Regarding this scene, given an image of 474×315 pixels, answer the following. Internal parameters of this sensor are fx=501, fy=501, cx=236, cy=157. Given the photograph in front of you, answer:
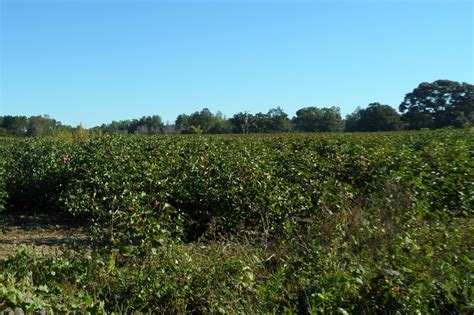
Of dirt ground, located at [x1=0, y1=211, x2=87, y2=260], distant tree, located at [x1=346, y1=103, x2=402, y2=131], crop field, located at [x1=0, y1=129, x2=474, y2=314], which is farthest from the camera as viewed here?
distant tree, located at [x1=346, y1=103, x2=402, y2=131]

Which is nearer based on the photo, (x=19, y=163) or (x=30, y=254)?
(x=30, y=254)

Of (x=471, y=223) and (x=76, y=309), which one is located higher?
(x=471, y=223)

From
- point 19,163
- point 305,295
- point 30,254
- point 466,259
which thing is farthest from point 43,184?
point 466,259

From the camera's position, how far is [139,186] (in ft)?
20.5

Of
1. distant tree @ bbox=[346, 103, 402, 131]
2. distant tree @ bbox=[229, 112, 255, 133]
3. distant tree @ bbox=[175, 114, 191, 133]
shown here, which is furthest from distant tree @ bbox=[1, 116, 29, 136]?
distant tree @ bbox=[346, 103, 402, 131]

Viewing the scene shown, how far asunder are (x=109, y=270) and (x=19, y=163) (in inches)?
300

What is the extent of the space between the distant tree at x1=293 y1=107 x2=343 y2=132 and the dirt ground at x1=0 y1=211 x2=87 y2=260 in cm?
4322

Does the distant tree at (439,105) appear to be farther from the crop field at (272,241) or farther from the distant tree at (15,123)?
the distant tree at (15,123)

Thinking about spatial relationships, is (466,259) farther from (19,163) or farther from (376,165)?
(19,163)

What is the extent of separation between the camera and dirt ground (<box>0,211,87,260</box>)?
300 inches

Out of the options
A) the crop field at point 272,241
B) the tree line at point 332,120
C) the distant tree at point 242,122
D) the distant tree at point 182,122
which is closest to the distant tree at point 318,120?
the tree line at point 332,120

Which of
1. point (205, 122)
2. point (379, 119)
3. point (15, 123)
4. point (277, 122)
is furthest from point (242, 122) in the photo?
point (15, 123)

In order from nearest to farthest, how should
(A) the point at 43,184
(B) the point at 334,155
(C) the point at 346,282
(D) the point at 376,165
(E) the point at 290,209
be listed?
(C) the point at 346,282, (E) the point at 290,209, (D) the point at 376,165, (B) the point at 334,155, (A) the point at 43,184

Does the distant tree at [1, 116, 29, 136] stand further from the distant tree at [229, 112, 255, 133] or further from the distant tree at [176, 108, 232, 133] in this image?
the distant tree at [229, 112, 255, 133]
